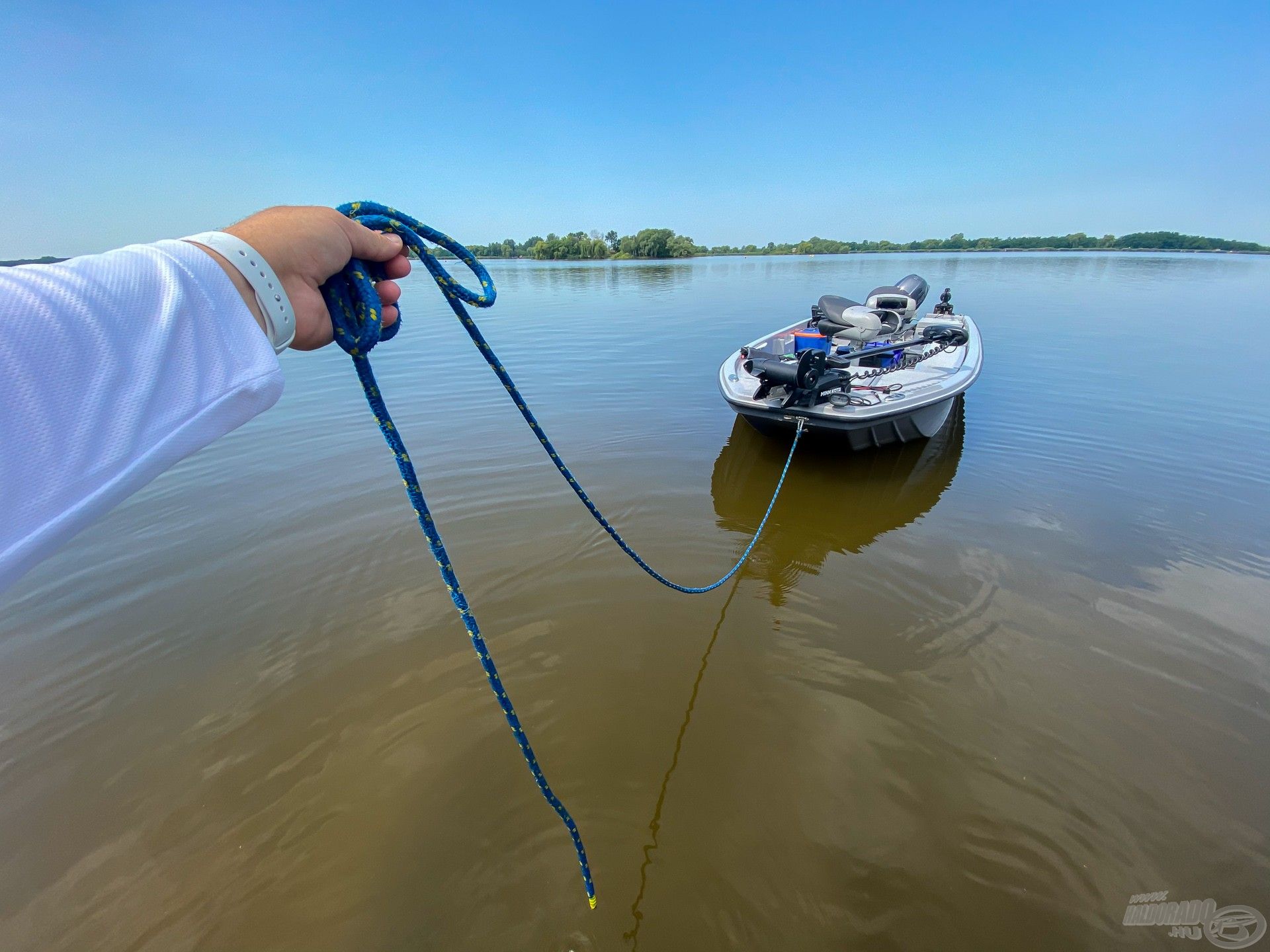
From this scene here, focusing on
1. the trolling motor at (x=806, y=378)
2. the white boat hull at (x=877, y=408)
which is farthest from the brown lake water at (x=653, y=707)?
the trolling motor at (x=806, y=378)

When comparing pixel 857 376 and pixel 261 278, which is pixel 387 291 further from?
pixel 857 376

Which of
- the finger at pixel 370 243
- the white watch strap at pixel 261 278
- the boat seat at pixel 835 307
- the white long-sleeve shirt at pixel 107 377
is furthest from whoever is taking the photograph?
the boat seat at pixel 835 307

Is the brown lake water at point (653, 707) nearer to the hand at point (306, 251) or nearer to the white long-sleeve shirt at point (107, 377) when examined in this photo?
the white long-sleeve shirt at point (107, 377)

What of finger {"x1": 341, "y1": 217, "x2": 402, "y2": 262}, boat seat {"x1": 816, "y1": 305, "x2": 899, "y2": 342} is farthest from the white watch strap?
boat seat {"x1": 816, "y1": 305, "x2": 899, "y2": 342}

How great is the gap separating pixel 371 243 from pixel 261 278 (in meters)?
0.37

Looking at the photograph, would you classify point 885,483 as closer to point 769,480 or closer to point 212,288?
point 769,480

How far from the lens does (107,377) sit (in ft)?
2.57

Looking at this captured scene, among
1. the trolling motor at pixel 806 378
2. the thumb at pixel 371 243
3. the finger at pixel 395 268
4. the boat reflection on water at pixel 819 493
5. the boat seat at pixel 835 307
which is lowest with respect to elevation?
the boat reflection on water at pixel 819 493

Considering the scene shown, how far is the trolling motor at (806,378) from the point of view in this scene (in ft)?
17.9

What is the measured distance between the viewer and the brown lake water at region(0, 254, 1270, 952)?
2256 mm

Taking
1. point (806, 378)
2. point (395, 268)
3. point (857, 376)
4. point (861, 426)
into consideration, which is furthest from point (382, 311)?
point (857, 376)

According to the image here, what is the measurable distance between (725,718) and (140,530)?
577 centimetres

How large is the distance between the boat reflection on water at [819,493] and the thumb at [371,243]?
3.55 m

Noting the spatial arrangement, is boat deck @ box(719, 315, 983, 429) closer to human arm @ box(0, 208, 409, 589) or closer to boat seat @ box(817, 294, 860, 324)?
boat seat @ box(817, 294, 860, 324)
